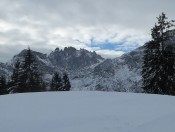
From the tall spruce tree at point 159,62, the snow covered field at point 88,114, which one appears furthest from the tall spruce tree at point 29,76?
the snow covered field at point 88,114

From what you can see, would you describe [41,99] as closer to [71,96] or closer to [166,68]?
[71,96]

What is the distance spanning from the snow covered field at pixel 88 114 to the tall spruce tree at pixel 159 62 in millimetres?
18130

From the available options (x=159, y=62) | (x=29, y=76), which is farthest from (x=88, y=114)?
(x=29, y=76)

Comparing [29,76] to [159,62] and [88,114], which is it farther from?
[88,114]

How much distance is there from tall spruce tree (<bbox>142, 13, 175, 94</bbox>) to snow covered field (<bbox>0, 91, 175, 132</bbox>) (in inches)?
714

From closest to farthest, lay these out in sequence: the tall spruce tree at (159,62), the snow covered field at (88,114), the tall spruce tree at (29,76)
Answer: the snow covered field at (88,114) < the tall spruce tree at (159,62) < the tall spruce tree at (29,76)

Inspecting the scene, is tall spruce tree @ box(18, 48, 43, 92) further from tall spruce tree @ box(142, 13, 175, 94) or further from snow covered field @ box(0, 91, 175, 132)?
snow covered field @ box(0, 91, 175, 132)

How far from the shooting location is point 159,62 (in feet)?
105

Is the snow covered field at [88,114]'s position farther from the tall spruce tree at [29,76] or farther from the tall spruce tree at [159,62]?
the tall spruce tree at [29,76]

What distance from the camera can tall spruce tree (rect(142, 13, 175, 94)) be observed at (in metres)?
31.5

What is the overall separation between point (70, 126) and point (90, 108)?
6.99 feet

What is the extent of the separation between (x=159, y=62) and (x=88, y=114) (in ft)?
73.6

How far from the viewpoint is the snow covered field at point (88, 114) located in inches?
374

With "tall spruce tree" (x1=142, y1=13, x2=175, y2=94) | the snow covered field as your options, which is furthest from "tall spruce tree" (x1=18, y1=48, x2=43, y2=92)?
the snow covered field
